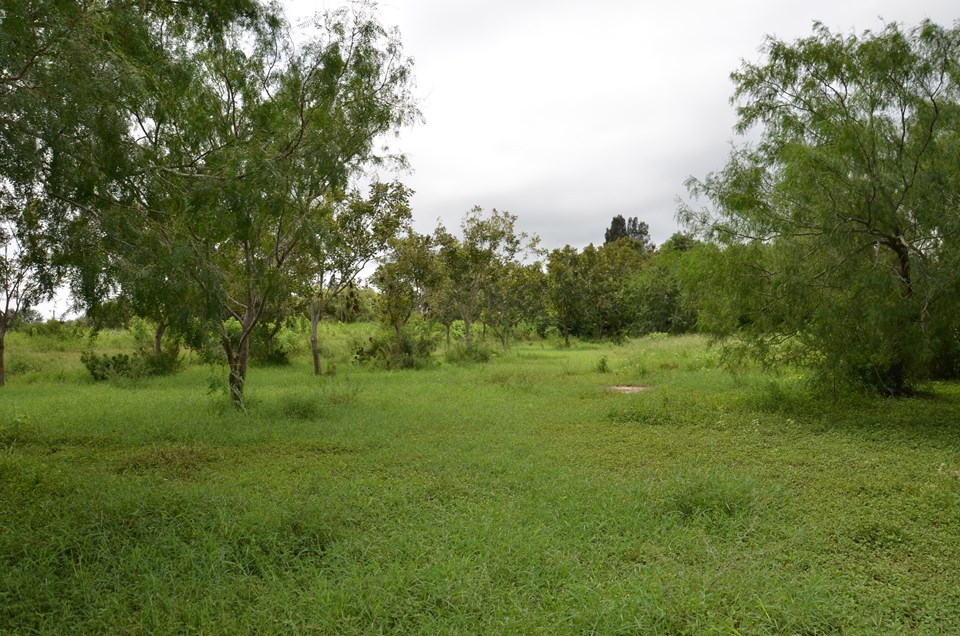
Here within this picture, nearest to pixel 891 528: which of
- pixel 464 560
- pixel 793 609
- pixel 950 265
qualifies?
pixel 793 609

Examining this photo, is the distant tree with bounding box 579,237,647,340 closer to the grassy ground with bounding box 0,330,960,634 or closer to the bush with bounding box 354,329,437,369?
the bush with bounding box 354,329,437,369

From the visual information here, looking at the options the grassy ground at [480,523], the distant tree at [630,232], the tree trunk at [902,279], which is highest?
the distant tree at [630,232]

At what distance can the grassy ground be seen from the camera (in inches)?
141

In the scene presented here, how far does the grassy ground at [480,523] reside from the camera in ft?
11.7

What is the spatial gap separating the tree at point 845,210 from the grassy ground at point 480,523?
5.27ft

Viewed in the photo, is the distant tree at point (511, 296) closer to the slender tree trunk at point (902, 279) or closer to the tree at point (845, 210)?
the tree at point (845, 210)

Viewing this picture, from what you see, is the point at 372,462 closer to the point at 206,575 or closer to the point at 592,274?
the point at 206,575

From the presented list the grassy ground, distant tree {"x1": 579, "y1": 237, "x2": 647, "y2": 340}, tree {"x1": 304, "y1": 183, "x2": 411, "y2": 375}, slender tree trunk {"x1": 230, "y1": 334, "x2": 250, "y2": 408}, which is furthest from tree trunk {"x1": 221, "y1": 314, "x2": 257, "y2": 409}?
distant tree {"x1": 579, "y1": 237, "x2": 647, "y2": 340}

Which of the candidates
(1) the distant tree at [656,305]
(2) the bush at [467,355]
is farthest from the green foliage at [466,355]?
(1) the distant tree at [656,305]

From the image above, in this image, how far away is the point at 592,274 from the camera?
3747 centimetres

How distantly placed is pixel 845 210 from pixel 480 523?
7.96m

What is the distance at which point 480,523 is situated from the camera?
15.9ft

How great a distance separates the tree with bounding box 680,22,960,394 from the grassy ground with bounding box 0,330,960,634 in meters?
1.61

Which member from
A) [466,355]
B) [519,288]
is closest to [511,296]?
[519,288]
